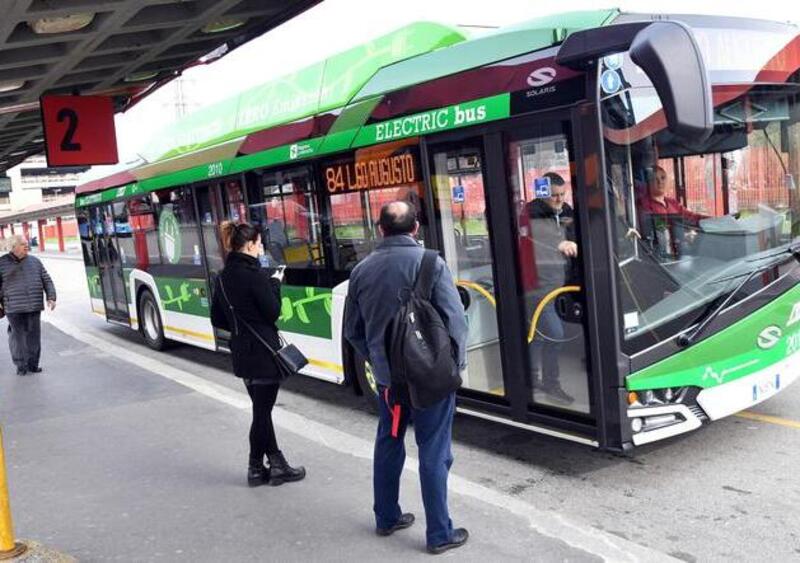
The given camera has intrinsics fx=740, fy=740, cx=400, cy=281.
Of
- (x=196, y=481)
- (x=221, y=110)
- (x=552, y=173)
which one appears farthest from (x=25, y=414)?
(x=552, y=173)

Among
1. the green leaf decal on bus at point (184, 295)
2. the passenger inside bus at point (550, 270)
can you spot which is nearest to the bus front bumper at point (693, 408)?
the passenger inside bus at point (550, 270)

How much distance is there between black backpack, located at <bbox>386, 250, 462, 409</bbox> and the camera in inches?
134

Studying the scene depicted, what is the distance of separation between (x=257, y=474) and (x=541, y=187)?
261 cm

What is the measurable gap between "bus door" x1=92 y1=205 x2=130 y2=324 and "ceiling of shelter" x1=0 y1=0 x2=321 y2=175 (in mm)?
3978

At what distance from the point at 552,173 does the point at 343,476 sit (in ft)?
7.88

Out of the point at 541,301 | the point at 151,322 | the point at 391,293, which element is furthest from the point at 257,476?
the point at 151,322

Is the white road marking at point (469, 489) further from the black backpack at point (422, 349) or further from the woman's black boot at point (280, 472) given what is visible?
the black backpack at point (422, 349)

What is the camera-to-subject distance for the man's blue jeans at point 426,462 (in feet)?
11.8

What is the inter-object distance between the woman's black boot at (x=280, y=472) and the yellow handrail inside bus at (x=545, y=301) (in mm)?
1772

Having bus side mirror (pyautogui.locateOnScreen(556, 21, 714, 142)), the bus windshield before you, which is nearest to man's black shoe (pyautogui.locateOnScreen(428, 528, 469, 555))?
the bus windshield

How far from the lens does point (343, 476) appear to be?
4.96 meters

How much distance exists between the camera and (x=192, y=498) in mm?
4727

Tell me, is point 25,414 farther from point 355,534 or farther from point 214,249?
point 355,534

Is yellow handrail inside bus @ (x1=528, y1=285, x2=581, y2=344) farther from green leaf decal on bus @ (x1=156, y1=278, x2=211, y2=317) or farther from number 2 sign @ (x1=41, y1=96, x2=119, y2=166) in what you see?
number 2 sign @ (x1=41, y1=96, x2=119, y2=166)
